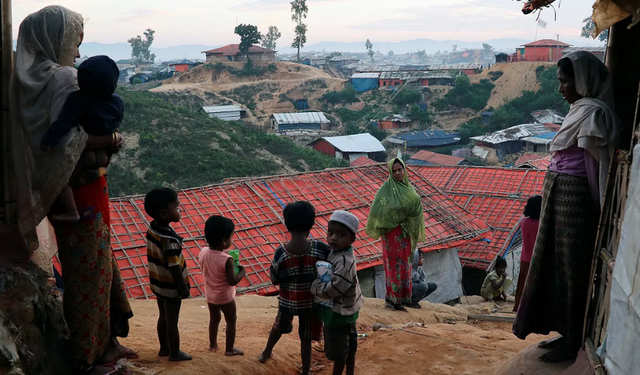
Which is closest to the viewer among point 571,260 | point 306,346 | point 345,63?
point 571,260

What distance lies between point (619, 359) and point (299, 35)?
236 feet

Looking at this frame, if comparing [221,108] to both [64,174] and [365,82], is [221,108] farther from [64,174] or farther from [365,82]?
[64,174]

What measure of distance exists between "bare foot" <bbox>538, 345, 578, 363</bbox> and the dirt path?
602 mm

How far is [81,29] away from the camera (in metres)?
3.10

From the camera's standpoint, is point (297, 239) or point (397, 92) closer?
point (297, 239)

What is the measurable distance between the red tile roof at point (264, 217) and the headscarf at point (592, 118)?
6438 millimetres

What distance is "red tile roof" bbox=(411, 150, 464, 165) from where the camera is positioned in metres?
36.8

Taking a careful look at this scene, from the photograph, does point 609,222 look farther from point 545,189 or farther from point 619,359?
point 619,359

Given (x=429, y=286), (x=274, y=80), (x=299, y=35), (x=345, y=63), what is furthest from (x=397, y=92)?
(x=429, y=286)

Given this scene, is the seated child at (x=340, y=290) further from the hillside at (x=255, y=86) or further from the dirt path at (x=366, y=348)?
the hillside at (x=255, y=86)

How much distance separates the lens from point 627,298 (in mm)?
2463

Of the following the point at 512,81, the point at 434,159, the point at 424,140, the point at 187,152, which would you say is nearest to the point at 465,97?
the point at 512,81

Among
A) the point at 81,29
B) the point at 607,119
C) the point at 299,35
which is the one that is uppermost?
the point at 299,35

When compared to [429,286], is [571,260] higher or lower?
higher
